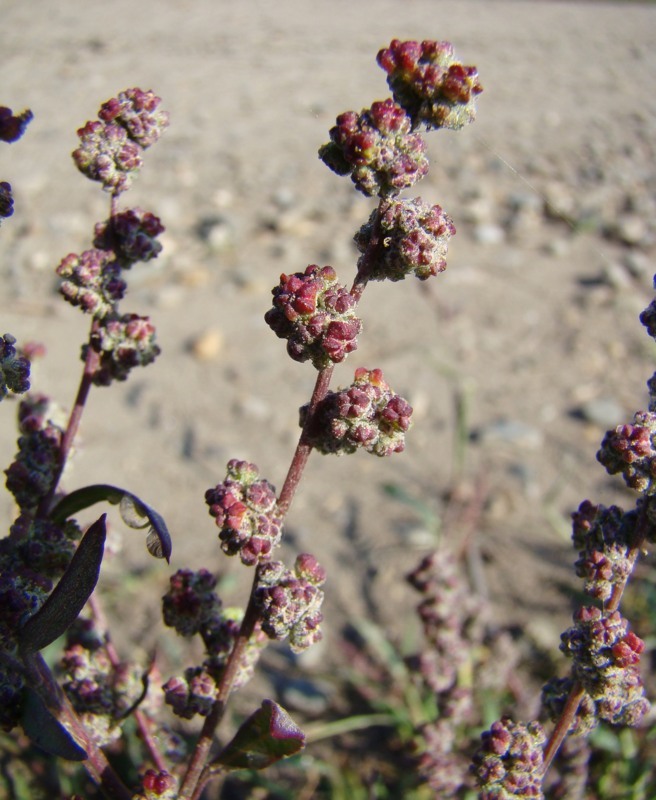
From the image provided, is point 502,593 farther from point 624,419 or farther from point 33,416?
point 33,416

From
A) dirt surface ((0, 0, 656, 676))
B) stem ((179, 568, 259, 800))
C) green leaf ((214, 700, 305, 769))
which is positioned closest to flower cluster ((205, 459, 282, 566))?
stem ((179, 568, 259, 800))

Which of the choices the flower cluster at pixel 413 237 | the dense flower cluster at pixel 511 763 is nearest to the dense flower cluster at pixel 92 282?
the flower cluster at pixel 413 237

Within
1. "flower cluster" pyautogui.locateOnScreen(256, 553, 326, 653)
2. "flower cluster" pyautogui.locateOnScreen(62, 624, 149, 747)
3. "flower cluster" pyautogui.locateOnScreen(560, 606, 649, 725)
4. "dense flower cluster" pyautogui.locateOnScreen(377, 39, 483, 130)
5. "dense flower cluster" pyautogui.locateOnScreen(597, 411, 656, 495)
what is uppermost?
"dense flower cluster" pyautogui.locateOnScreen(377, 39, 483, 130)

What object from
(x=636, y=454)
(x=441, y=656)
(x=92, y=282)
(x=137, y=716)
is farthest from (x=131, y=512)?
(x=441, y=656)

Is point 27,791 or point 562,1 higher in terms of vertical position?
point 562,1

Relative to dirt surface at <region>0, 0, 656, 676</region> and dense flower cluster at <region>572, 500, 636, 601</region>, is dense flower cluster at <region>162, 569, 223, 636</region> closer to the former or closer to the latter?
dense flower cluster at <region>572, 500, 636, 601</region>

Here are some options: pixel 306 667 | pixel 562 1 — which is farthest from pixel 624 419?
pixel 562 1

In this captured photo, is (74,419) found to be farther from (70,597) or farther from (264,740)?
(264,740)

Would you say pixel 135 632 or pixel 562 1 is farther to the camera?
pixel 562 1
